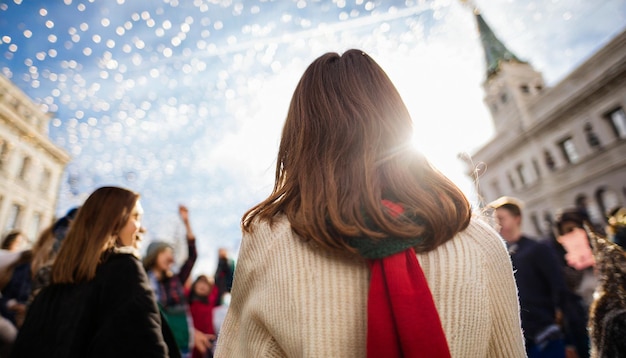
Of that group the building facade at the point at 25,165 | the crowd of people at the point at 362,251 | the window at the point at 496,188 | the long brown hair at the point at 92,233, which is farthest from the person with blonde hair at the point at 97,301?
the window at the point at 496,188

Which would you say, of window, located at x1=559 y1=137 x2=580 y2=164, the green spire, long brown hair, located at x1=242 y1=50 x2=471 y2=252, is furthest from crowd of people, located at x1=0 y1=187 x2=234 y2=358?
the green spire

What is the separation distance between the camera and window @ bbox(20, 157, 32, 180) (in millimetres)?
22594

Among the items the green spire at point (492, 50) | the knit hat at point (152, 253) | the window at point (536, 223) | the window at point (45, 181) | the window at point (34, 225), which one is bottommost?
the knit hat at point (152, 253)

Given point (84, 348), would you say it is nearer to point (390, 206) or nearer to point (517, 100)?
point (390, 206)

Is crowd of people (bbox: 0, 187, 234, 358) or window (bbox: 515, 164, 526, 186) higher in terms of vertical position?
window (bbox: 515, 164, 526, 186)

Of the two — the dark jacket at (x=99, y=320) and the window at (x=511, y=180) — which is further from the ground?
the window at (x=511, y=180)

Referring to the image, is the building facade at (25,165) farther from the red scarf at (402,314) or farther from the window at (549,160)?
the window at (549,160)

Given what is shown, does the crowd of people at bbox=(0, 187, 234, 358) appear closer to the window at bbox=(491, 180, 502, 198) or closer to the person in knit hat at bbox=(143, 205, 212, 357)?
the person in knit hat at bbox=(143, 205, 212, 357)

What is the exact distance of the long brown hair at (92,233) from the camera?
209cm

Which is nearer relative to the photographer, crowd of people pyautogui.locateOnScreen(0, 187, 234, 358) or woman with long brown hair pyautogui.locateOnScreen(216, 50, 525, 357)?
woman with long brown hair pyautogui.locateOnScreen(216, 50, 525, 357)

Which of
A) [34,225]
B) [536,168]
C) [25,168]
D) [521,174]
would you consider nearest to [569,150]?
[536,168]

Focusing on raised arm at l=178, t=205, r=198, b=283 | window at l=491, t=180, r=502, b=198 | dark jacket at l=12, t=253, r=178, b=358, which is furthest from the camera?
window at l=491, t=180, r=502, b=198

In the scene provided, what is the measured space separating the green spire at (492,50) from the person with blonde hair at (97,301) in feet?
121

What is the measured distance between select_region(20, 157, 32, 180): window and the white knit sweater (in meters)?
28.2
